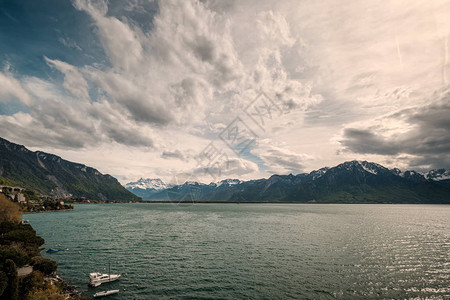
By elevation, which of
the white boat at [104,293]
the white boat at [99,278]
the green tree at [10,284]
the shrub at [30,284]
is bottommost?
the white boat at [104,293]

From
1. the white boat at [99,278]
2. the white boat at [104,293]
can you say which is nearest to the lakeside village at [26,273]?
the white boat at [104,293]

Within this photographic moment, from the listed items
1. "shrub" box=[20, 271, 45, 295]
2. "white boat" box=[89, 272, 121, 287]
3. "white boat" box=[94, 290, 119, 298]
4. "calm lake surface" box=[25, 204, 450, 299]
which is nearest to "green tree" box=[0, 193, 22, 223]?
"calm lake surface" box=[25, 204, 450, 299]

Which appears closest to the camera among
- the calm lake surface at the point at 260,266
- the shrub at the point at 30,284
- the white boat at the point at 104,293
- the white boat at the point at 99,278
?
→ the shrub at the point at 30,284

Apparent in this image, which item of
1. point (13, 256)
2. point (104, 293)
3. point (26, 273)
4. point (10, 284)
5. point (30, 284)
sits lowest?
point (104, 293)

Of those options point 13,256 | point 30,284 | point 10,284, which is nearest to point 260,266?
point 30,284

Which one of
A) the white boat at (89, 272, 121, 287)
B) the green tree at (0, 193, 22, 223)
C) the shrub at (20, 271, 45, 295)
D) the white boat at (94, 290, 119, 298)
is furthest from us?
the green tree at (0, 193, 22, 223)

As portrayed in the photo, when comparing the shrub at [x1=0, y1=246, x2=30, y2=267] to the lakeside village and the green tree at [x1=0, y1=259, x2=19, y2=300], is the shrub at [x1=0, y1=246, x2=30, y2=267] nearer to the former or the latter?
the lakeside village

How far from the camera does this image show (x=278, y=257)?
71.3 metres

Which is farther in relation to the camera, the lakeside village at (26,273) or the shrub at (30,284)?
the shrub at (30,284)

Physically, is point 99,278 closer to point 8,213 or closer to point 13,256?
point 13,256

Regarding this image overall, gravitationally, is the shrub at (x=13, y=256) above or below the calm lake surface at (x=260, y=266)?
above

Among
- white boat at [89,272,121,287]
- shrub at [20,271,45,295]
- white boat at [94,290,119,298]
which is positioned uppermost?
shrub at [20,271,45,295]

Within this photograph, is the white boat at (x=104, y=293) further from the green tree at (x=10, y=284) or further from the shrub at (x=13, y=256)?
the shrub at (x=13, y=256)

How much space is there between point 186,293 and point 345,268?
46522 mm
